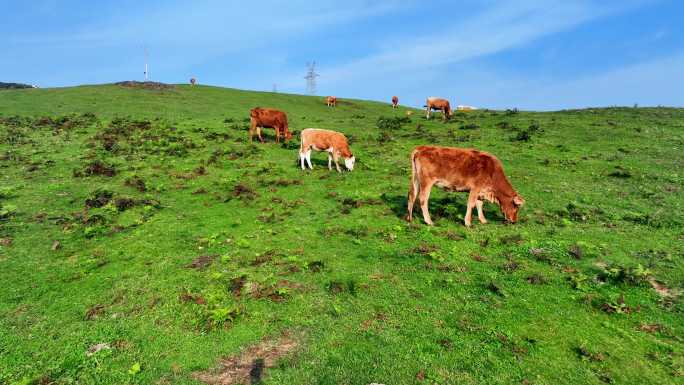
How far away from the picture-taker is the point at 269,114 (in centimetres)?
2922

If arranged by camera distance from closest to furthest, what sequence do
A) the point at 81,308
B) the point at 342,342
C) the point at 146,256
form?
the point at 342,342 → the point at 81,308 → the point at 146,256

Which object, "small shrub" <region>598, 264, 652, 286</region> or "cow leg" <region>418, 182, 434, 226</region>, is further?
"cow leg" <region>418, 182, 434, 226</region>

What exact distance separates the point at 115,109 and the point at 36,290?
33.7m

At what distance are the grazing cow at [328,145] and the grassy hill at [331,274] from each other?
1.18 meters

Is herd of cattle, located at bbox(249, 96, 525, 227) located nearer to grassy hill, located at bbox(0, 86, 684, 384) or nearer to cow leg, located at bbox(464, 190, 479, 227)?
cow leg, located at bbox(464, 190, 479, 227)

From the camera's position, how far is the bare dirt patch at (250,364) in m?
6.66

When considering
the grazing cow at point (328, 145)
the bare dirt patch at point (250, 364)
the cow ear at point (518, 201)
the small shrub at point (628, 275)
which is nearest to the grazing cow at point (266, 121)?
the grazing cow at point (328, 145)

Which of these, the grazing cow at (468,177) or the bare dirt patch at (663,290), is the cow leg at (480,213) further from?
the bare dirt patch at (663,290)

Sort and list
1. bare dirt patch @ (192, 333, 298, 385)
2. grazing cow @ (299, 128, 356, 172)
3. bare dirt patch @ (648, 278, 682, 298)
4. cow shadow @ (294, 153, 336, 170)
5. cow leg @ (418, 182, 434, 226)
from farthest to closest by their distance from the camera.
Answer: cow shadow @ (294, 153, 336, 170)
grazing cow @ (299, 128, 356, 172)
cow leg @ (418, 182, 434, 226)
bare dirt patch @ (648, 278, 682, 298)
bare dirt patch @ (192, 333, 298, 385)

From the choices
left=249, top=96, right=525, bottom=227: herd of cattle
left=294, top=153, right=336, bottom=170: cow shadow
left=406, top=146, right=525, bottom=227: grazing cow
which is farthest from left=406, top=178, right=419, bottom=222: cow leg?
left=294, top=153, right=336, bottom=170: cow shadow

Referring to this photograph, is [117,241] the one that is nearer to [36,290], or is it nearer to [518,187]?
[36,290]

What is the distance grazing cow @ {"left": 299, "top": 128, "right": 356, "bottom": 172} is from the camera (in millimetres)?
22172

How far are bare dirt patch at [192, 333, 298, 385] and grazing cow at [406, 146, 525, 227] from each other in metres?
7.75

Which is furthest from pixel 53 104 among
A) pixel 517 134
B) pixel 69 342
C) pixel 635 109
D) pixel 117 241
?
pixel 635 109
